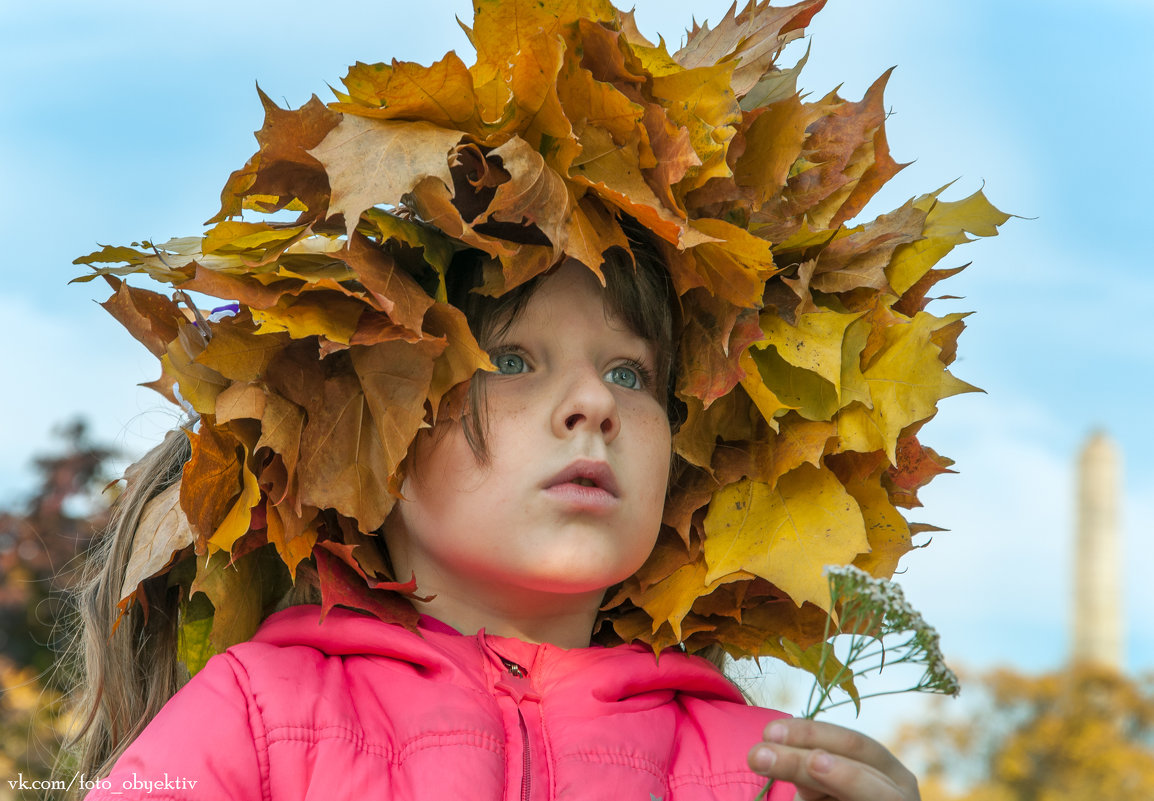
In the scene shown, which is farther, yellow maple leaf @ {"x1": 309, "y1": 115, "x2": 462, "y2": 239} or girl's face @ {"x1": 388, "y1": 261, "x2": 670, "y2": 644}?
girl's face @ {"x1": 388, "y1": 261, "x2": 670, "y2": 644}

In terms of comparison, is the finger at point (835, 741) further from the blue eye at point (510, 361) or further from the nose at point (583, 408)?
the blue eye at point (510, 361)

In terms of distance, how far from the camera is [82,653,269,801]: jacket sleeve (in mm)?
1494

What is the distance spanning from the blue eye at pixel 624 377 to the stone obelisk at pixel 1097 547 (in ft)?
56.6

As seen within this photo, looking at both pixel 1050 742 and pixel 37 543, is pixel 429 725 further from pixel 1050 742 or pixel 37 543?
pixel 1050 742

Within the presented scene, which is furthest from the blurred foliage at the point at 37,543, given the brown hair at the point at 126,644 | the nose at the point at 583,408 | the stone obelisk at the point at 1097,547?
the stone obelisk at the point at 1097,547

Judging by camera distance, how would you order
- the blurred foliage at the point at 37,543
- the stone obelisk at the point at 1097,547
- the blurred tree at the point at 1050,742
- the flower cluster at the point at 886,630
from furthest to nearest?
1. the stone obelisk at the point at 1097,547
2. the blurred tree at the point at 1050,742
3. the blurred foliage at the point at 37,543
4. the flower cluster at the point at 886,630

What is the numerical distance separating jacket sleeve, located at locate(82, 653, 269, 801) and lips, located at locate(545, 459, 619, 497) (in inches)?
20.2

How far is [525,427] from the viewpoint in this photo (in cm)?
172

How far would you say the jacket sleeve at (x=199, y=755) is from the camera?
149 centimetres

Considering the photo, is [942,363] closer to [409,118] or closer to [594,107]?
[594,107]

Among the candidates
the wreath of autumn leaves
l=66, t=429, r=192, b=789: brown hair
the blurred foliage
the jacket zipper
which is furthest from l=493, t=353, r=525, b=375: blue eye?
the blurred foliage

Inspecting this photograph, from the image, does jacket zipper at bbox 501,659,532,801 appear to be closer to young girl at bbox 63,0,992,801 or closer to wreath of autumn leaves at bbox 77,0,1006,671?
young girl at bbox 63,0,992,801

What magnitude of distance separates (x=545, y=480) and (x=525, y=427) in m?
0.08

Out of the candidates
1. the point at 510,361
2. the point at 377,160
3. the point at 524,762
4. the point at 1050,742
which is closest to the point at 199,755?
the point at 524,762
